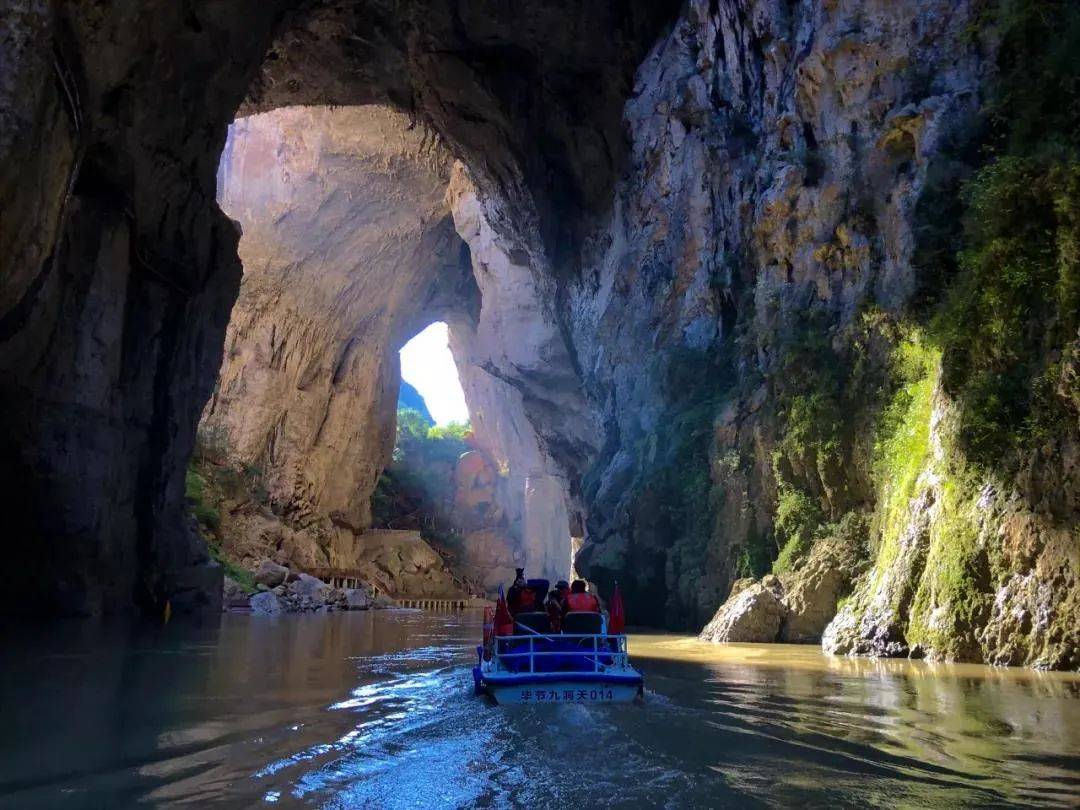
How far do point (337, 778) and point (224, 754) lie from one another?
2.83ft

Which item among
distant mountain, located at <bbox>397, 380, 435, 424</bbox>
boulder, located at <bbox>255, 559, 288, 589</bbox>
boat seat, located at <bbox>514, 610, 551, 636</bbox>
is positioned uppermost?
distant mountain, located at <bbox>397, 380, 435, 424</bbox>

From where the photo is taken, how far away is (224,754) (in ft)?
14.5

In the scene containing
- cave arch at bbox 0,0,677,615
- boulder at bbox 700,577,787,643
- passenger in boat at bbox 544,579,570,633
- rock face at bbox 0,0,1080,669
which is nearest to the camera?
passenger in boat at bbox 544,579,570,633

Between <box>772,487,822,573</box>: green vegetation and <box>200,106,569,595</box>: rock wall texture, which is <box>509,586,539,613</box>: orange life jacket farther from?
<box>200,106,569,595</box>: rock wall texture

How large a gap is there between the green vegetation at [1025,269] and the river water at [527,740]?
270cm

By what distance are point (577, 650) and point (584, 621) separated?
316 millimetres

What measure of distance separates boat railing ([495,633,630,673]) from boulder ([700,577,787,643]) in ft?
20.8

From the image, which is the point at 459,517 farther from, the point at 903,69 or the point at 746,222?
the point at 903,69

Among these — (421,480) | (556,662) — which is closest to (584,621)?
(556,662)

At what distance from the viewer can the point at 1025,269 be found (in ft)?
29.6

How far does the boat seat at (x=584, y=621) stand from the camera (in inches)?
295

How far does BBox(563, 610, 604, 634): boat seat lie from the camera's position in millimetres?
7484

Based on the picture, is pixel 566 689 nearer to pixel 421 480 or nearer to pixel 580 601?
pixel 580 601

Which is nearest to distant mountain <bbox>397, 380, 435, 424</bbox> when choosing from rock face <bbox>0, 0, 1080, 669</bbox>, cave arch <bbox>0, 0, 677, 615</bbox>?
rock face <bbox>0, 0, 1080, 669</bbox>
